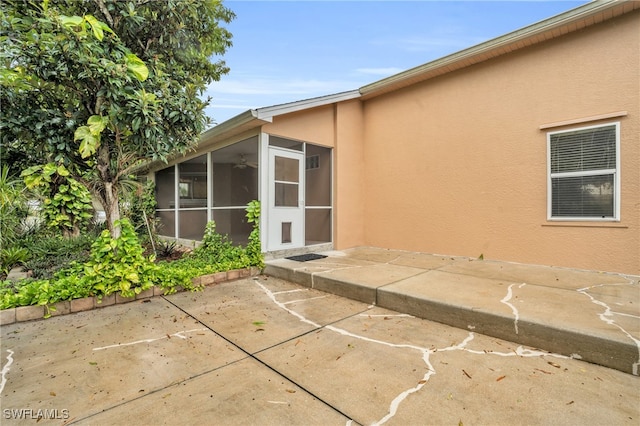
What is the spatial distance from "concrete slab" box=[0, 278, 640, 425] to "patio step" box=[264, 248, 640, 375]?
0.40ft

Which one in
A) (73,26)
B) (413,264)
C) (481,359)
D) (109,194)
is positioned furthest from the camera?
(413,264)

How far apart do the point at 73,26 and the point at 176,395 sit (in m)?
3.79

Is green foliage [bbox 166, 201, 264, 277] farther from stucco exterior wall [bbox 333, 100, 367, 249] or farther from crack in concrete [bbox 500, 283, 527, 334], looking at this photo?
crack in concrete [bbox 500, 283, 527, 334]

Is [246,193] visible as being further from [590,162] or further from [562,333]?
[590,162]

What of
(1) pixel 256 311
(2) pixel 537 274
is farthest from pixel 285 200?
(2) pixel 537 274

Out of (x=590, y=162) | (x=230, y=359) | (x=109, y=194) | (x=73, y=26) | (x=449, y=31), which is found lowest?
(x=230, y=359)

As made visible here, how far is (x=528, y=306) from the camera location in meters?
2.74

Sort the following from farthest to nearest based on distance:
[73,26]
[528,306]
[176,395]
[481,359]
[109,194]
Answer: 1. [109,194]
2. [73,26]
3. [528,306]
4. [481,359]
5. [176,395]

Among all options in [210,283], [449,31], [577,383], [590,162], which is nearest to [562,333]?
[577,383]

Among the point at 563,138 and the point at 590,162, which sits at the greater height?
the point at 563,138

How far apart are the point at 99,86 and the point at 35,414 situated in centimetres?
338

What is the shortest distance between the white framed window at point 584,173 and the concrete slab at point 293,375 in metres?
3.05

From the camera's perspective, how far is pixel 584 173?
4.15 meters

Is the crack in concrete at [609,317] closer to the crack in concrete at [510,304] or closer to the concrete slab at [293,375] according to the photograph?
the concrete slab at [293,375]
